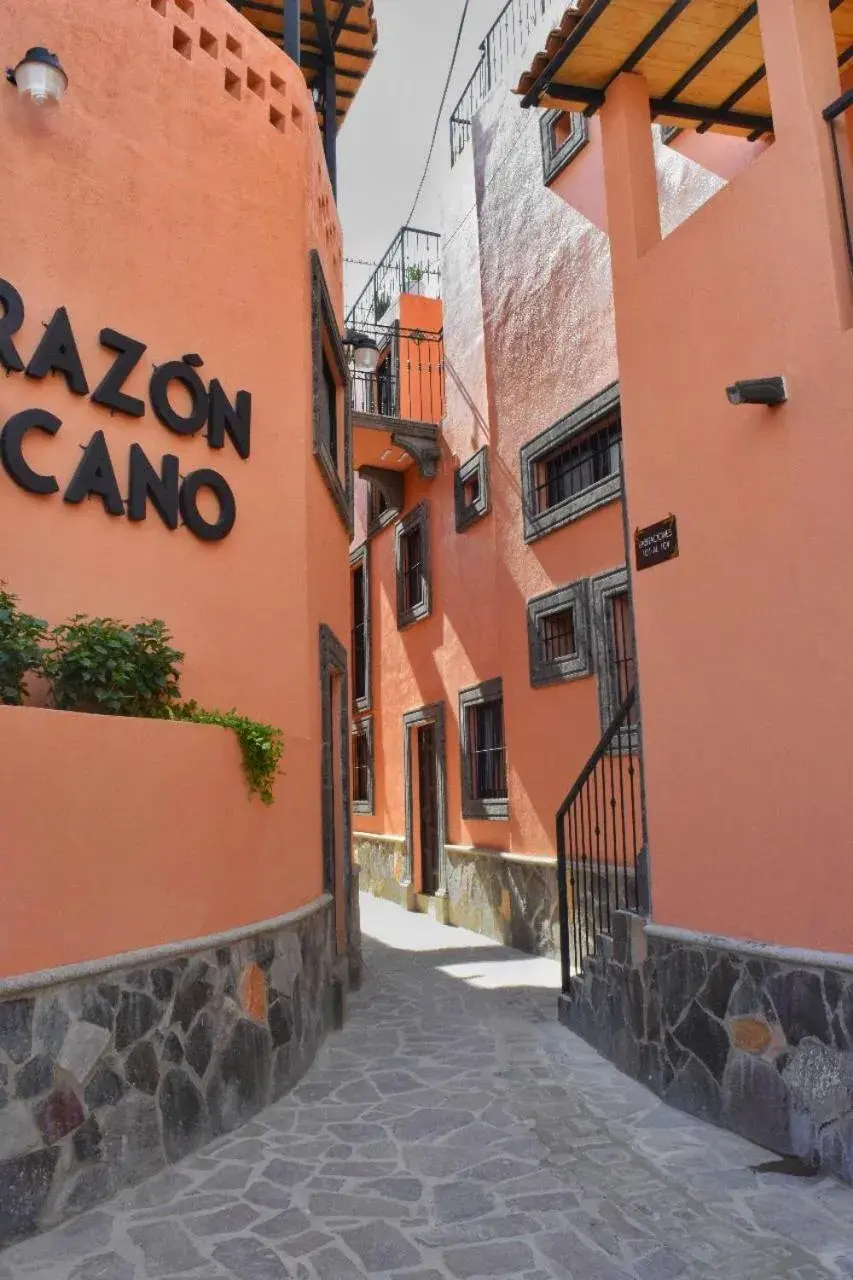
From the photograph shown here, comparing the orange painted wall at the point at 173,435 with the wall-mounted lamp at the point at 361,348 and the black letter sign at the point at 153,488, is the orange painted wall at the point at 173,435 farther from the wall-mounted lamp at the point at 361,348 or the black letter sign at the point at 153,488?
the wall-mounted lamp at the point at 361,348

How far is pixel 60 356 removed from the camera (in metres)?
5.62

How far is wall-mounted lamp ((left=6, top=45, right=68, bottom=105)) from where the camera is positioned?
551 centimetres

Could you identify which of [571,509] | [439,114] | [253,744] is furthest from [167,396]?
[439,114]

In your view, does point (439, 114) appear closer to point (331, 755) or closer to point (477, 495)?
point (477, 495)

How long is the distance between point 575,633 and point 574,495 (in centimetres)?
143

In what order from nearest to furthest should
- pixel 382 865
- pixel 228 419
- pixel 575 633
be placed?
pixel 228 419, pixel 575 633, pixel 382 865

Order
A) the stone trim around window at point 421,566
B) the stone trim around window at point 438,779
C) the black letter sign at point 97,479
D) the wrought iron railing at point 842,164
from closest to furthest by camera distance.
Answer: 1. the wrought iron railing at point 842,164
2. the black letter sign at point 97,479
3. the stone trim around window at point 438,779
4. the stone trim around window at point 421,566

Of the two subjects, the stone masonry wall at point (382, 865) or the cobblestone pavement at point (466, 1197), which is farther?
the stone masonry wall at point (382, 865)

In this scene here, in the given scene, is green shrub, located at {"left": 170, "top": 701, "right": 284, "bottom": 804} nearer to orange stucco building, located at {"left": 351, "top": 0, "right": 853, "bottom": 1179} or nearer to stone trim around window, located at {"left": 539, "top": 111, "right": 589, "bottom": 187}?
orange stucco building, located at {"left": 351, "top": 0, "right": 853, "bottom": 1179}

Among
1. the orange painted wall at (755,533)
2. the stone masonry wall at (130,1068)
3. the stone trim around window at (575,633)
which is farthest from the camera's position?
the stone trim around window at (575,633)

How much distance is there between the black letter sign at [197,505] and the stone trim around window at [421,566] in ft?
25.4

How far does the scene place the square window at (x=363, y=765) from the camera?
53.6 ft

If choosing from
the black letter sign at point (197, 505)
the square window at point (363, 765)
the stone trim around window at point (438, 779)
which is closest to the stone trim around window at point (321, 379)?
the black letter sign at point (197, 505)

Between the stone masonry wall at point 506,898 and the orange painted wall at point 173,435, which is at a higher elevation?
the orange painted wall at point 173,435
